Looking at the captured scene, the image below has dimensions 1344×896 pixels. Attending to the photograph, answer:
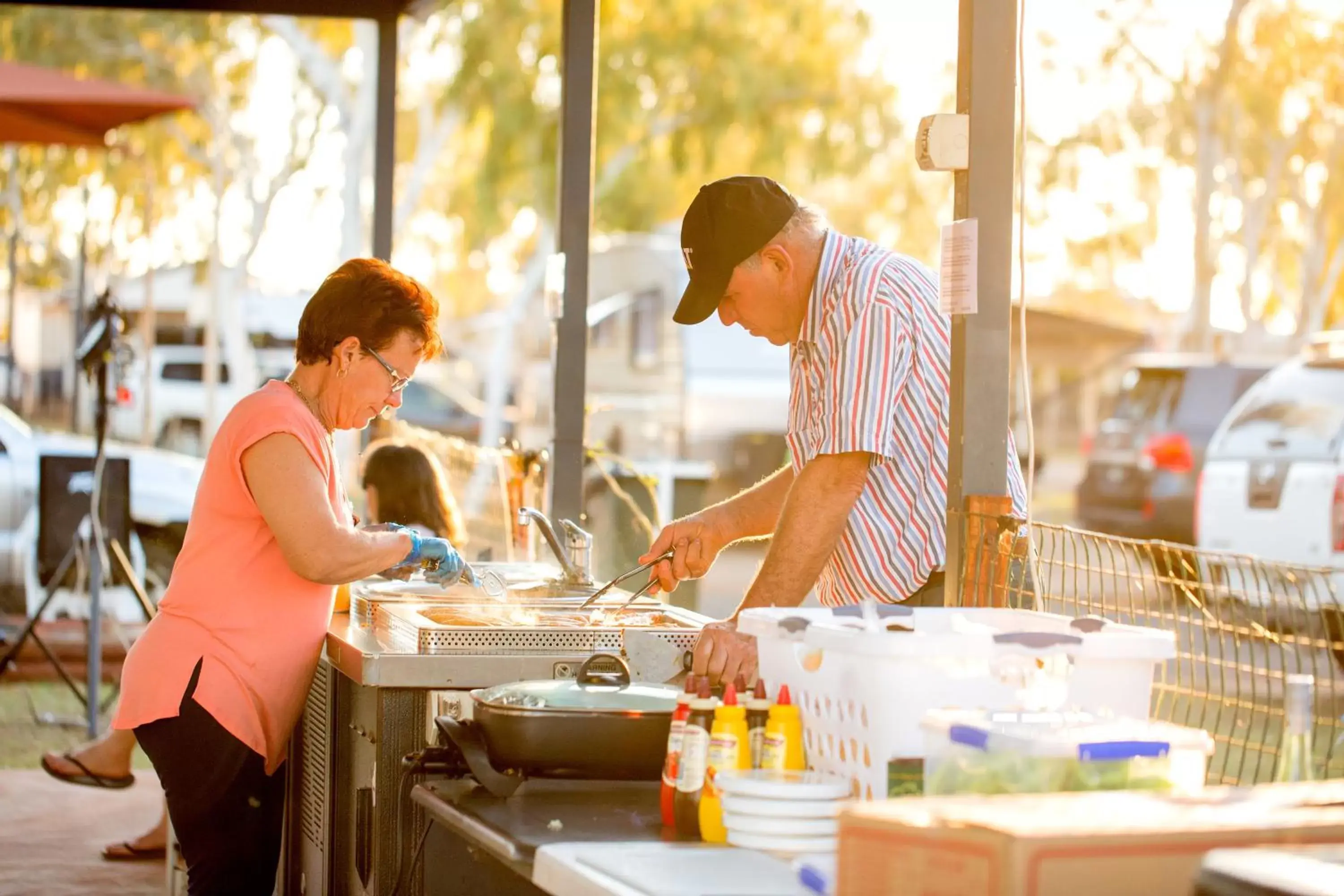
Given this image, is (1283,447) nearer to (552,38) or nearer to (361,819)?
(361,819)

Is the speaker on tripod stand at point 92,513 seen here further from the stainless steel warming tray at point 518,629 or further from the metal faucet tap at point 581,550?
the stainless steel warming tray at point 518,629

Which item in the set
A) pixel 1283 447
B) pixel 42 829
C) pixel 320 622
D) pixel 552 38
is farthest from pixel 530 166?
pixel 320 622

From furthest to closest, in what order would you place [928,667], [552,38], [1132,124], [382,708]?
[1132,124], [552,38], [382,708], [928,667]

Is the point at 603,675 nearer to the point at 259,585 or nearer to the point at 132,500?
the point at 259,585

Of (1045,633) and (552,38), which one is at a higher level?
(552,38)

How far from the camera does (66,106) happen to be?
860 centimetres

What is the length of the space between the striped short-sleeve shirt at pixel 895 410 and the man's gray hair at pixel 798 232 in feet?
0.15

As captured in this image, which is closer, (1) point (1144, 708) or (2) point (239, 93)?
(1) point (1144, 708)

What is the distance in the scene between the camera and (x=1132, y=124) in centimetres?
2775

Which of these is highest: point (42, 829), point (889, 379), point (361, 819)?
point (889, 379)

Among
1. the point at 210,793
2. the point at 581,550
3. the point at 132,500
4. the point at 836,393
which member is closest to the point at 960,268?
the point at 836,393

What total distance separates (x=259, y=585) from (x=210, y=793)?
1.44 feet

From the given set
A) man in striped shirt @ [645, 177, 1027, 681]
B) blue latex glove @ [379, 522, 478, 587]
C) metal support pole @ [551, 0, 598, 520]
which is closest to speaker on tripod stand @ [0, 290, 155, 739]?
metal support pole @ [551, 0, 598, 520]

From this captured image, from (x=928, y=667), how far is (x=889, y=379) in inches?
46.1
